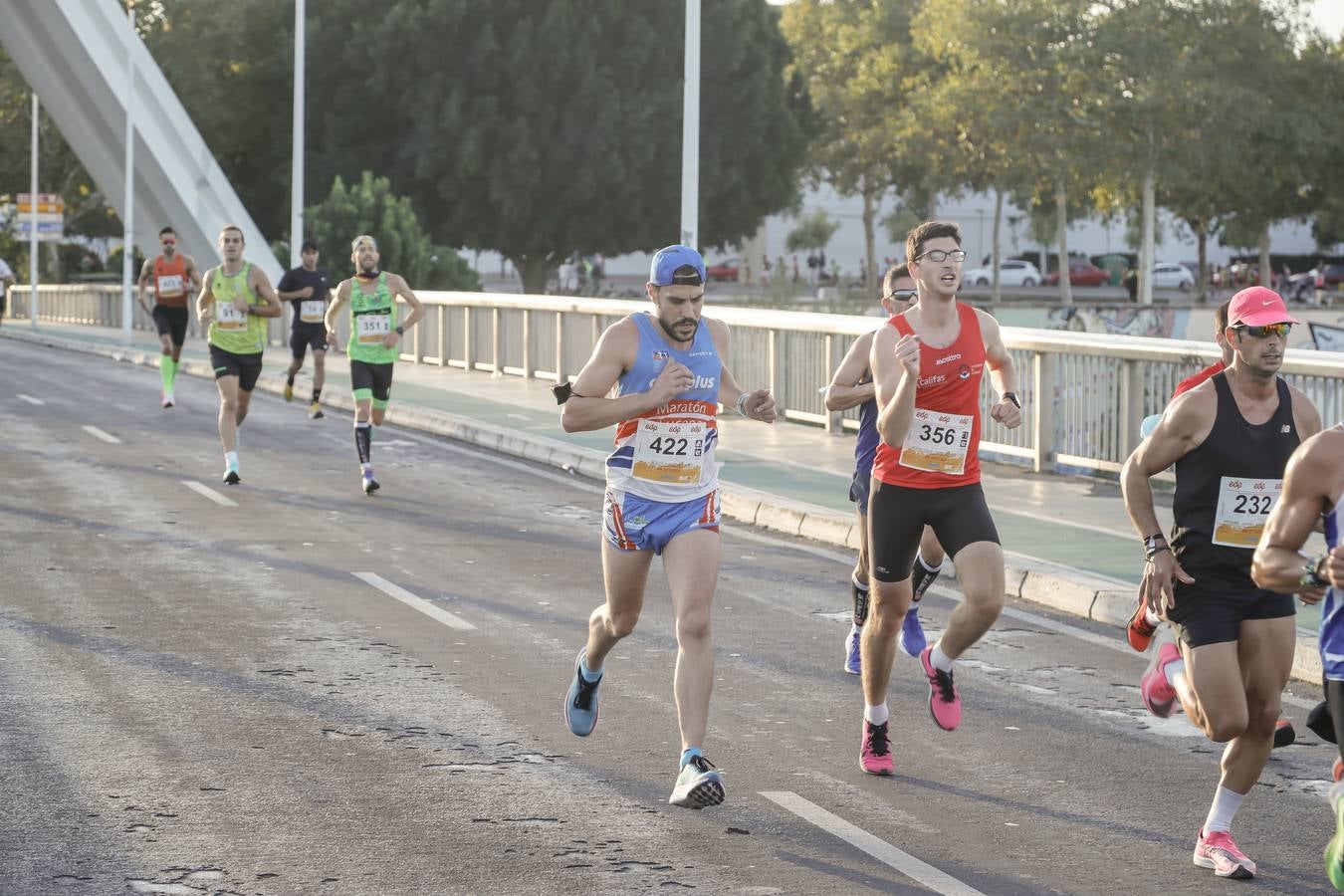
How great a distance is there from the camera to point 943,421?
25.6 ft

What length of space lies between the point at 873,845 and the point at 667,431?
1.64 m

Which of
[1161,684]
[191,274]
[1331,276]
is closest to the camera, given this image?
[1161,684]

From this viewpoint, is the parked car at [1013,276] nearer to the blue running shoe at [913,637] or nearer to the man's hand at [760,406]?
the blue running shoe at [913,637]

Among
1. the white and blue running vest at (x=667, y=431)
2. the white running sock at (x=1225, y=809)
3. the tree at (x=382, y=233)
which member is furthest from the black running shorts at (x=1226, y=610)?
the tree at (x=382, y=233)

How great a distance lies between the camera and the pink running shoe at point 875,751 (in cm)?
777

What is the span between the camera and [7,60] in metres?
62.3

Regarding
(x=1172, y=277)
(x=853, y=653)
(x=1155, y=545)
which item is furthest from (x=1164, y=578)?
(x=1172, y=277)

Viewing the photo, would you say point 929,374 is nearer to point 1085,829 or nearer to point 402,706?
point 1085,829

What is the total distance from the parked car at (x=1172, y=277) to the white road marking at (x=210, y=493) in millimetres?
89214

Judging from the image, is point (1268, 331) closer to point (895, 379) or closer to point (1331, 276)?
point (895, 379)

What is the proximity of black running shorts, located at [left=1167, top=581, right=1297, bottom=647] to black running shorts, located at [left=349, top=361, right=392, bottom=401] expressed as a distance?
11.0 metres

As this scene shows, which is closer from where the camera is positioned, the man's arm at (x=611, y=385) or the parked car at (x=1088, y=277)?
the man's arm at (x=611, y=385)

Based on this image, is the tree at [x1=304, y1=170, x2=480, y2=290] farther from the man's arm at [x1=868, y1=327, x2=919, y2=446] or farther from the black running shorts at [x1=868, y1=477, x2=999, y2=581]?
the black running shorts at [x1=868, y1=477, x2=999, y2=581]

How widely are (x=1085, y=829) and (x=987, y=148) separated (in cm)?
6725
